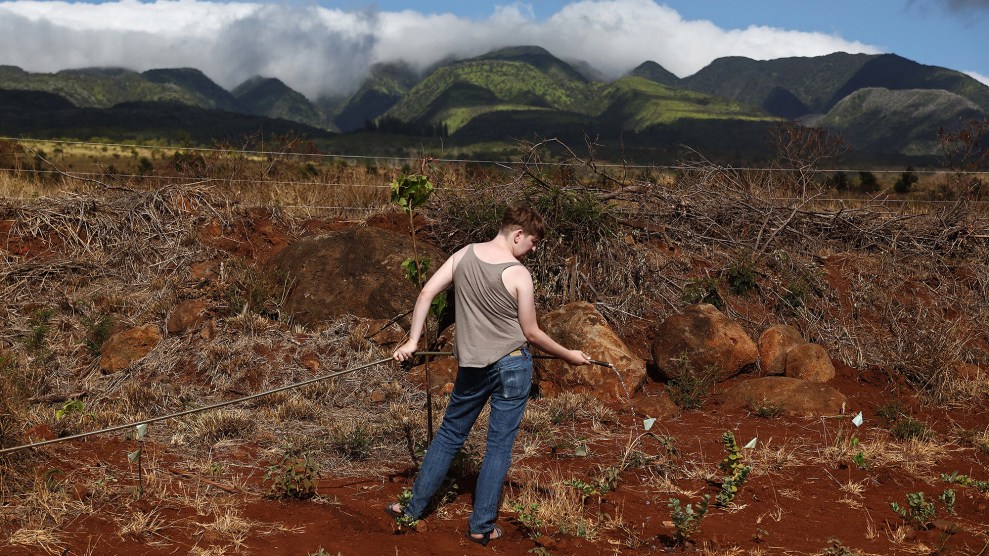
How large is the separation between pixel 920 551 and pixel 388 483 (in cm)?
290

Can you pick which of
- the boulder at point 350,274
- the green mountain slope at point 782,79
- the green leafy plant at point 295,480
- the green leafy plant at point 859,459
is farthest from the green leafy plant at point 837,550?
the green mountain slope at point 782,79

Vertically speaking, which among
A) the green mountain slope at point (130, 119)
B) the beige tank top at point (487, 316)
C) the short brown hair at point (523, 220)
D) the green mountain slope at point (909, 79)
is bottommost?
the green mountain slope at point (130, 119)

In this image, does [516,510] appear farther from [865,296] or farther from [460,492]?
[865,296]

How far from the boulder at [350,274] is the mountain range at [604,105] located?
3686cm

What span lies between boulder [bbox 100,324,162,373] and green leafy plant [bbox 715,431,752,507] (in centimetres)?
536

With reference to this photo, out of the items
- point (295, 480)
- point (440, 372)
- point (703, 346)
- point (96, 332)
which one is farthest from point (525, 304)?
point (96, 332)

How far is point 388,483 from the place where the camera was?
502cm

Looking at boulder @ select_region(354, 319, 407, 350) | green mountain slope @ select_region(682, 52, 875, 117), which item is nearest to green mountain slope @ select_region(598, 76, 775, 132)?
green mountain slope @ select_region(682, 52, 875, 117)

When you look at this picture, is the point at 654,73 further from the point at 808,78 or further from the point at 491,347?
the point at 491,347

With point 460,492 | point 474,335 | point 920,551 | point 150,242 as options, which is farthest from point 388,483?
point 150,242

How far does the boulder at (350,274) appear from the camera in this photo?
8.33 meters

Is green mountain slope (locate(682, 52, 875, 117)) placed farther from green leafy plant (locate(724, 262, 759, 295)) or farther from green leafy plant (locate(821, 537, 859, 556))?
green leafy plant (locate(821, 537, 859, 556))

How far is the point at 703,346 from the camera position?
7.56 metres

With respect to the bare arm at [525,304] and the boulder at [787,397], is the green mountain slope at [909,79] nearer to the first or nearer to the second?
the boulder at [787,397]
